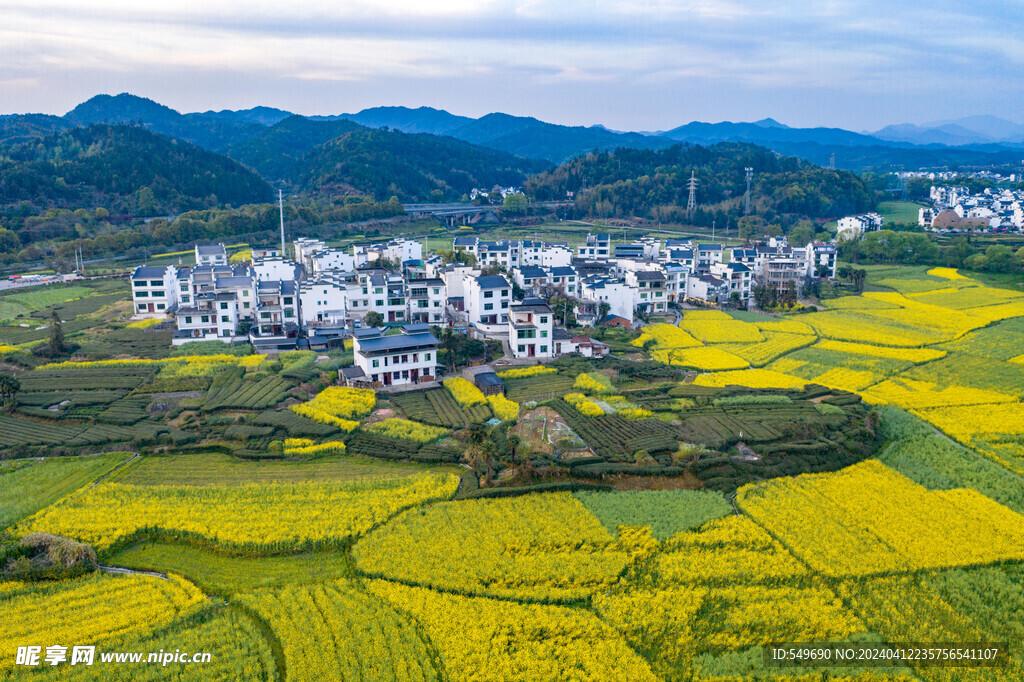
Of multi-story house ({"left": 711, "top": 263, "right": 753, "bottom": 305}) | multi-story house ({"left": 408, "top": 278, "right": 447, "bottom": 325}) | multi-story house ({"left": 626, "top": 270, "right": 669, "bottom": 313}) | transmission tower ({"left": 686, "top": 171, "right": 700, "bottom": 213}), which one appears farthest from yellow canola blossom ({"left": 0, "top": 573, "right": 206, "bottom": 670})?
transmission tower ({"left": 686, "top": 171, "right": 700, "bottom": 213})

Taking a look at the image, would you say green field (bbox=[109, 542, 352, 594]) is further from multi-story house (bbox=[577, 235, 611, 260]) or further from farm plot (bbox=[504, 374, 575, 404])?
multi-story house (bbox=[577, 235, 611, 260])

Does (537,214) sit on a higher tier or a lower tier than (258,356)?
higher

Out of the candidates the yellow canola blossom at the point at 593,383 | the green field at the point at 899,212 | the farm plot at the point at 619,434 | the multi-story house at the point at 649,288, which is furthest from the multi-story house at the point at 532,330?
the green field at the point at 899,212

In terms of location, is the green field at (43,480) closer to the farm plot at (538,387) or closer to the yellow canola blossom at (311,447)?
the yellow canola blossom at (311,447)

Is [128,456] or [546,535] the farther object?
[128,456]

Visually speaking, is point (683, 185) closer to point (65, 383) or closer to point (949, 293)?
point (949, 293)

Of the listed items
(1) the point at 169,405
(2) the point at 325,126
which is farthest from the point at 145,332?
(2) the point at 325,126
